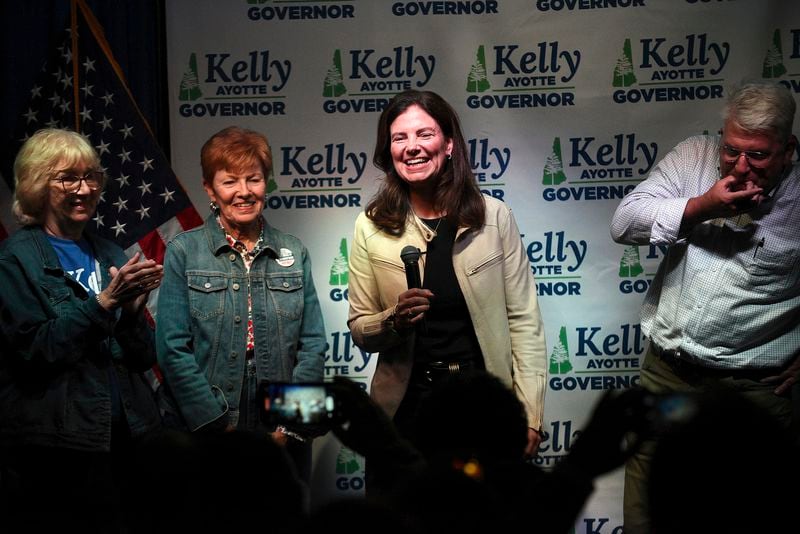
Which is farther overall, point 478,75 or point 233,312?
point 478,75

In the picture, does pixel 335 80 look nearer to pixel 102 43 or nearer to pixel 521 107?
pixel 521 107

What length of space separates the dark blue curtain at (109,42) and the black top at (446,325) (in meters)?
1.63

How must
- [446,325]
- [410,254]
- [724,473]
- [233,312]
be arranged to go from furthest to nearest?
[233,312], [446,325], [410,254], [724,473]

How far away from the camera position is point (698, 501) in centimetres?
129

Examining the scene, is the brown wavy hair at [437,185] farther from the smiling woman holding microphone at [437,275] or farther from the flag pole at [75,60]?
the flag pole at [75,60]

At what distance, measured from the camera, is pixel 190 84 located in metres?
4.25

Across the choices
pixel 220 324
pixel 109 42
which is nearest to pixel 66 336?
pixel 220 324

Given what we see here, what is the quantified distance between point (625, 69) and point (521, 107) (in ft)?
1.49

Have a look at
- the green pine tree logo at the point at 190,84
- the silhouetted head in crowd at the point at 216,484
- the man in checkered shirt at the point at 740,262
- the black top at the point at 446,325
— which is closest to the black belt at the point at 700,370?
the man in checkered shirt at the point at 740,262

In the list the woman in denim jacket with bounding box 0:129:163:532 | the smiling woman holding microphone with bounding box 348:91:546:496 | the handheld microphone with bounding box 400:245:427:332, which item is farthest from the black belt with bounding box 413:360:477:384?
the woman in denim jacket with bounding box 0:129:163:532

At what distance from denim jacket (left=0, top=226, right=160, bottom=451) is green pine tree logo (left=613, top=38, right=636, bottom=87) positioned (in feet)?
7.56

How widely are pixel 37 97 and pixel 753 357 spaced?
2.89 meters

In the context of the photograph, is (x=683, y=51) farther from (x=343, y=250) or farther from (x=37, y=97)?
(x=37, y=97)

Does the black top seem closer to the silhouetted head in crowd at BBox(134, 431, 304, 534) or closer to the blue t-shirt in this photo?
the blue t-shirt
